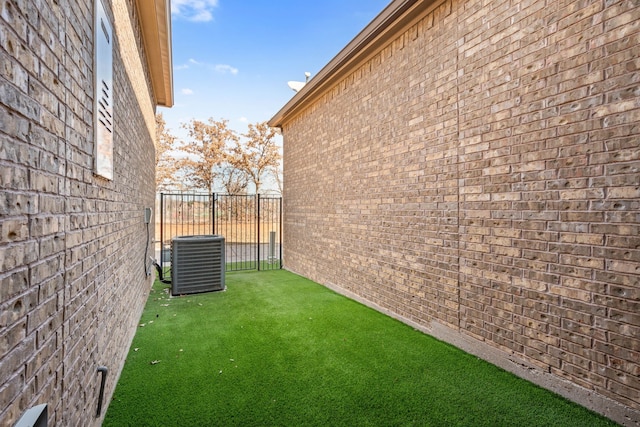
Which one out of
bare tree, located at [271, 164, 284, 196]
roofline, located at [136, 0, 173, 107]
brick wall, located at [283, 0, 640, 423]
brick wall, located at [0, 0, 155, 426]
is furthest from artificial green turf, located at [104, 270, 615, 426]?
bare tree, located at [271, 164, 284, 196]

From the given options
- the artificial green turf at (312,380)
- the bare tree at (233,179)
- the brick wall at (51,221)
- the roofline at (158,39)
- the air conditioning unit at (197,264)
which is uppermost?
the roofline at (158,39)

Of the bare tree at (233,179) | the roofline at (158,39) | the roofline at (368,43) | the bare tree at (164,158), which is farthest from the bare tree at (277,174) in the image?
the roofline at (158,39)

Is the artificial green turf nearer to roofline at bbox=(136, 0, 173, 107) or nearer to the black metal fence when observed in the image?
the black metal fence

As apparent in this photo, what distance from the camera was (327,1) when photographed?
8.34 meters

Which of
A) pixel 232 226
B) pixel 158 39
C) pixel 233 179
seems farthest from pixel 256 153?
pixel 158 39

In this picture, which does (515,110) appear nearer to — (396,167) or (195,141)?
(396,167)

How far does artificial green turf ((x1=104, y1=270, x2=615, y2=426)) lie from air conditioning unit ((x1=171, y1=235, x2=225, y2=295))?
1248mm

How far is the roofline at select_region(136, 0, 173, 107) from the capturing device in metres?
4.08

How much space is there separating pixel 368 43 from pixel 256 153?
12981mm

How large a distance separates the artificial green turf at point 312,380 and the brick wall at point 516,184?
38 centimetres

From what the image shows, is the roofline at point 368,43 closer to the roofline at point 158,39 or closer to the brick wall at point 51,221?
the roofline at point 158,39

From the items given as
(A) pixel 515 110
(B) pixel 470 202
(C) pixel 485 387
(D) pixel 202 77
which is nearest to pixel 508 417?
(C) pixel 485 387

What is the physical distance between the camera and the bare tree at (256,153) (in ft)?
54.7

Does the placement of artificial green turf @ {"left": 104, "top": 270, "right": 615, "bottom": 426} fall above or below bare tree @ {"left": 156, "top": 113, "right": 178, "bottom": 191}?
below
